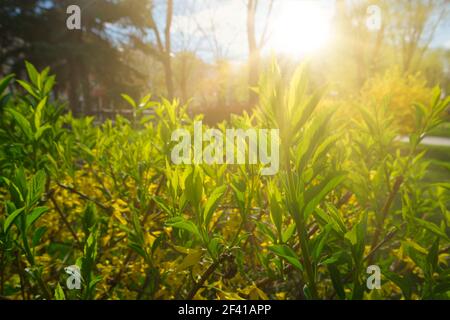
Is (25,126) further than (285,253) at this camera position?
Yes

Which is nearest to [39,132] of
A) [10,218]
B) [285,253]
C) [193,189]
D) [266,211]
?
[10,218]

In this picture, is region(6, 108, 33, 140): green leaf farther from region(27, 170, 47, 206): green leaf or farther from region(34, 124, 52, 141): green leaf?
region(27, 170, 47, 206): green leaf

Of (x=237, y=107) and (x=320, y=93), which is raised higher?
(x=237, y=107)

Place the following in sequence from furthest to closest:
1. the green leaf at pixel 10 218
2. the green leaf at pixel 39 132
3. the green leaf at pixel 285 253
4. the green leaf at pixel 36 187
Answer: the green leaf at pixel 39 132
the green leaf at pixel 36 187
the green leaf at pixel 10 218
the green leaf at pixel 285 253

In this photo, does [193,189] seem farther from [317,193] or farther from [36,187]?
[36,187]

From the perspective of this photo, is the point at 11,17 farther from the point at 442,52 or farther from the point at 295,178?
the point at 442,52

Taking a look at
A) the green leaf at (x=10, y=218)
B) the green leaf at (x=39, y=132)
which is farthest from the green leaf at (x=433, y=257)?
the green leaf at (x=39, y=132)

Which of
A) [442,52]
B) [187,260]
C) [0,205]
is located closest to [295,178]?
[187,260]

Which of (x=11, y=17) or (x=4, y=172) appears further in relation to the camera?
(x=11, y=17)

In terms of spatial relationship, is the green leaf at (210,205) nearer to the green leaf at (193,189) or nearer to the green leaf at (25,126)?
the green leaf at (193,189)

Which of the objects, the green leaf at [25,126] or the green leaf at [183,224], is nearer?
the green leaf at [183,224]

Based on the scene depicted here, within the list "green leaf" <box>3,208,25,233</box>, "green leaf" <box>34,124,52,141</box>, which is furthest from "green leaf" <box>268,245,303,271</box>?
"green leaf" <box>34,124,52,141</box>
